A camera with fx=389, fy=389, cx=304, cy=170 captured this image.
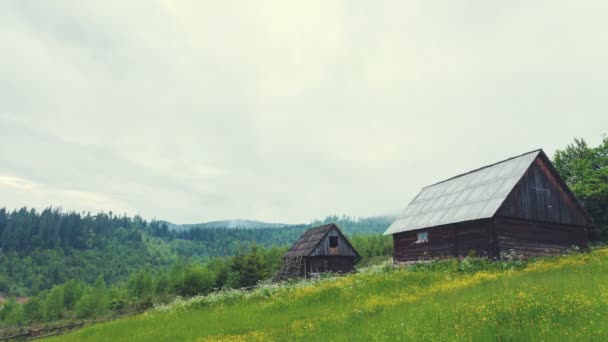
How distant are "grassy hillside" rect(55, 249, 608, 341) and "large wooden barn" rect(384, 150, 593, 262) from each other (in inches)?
130

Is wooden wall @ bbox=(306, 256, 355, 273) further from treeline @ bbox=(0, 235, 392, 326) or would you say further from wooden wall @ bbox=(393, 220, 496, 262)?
wooden wall @ bbox=(393, 220, 496, 262)

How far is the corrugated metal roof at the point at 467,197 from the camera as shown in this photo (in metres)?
28.0

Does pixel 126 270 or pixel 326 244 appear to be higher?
pixel 326 244

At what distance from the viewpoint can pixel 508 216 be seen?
2745 centimetres

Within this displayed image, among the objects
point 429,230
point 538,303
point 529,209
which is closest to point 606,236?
point 529,209

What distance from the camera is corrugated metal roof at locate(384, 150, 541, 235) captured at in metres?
28.0

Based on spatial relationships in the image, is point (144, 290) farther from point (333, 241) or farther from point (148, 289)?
point (333, 241)

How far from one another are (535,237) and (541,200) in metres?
2.83

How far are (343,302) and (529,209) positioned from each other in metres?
18.0

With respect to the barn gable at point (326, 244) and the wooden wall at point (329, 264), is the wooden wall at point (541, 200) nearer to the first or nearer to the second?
the wooden wall at point (329, 264)

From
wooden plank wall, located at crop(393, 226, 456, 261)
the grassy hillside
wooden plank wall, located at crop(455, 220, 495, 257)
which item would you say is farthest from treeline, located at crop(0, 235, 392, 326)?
the grassy hillside

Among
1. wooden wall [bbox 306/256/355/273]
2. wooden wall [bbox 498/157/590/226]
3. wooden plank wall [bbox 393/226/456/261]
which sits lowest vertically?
wooden wall [bbox 306/256/355/273]

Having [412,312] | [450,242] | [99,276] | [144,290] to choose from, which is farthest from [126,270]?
[412,312]

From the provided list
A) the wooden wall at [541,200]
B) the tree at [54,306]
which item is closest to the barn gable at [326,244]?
the wooden wall at [541,200]
